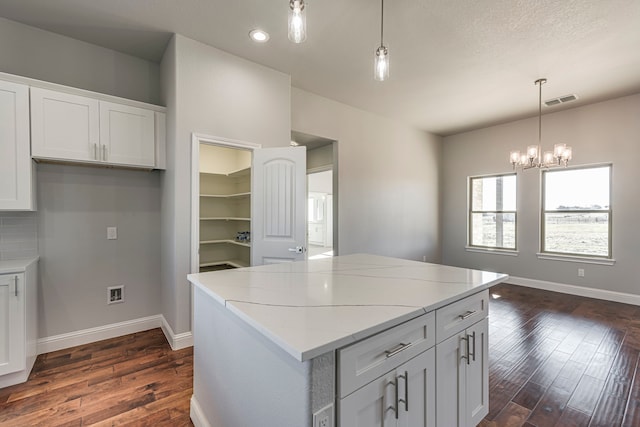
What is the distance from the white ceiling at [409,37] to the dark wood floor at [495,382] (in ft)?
9.52

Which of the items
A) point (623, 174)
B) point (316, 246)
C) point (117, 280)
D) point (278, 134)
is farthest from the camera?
point (316, 246)

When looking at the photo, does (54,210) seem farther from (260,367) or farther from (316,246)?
(316,246)

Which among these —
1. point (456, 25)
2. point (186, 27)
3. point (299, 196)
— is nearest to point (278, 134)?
point (299, 196)

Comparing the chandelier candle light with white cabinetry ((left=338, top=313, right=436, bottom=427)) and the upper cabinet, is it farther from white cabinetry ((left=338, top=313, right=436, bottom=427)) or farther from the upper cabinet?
the upper cabinet

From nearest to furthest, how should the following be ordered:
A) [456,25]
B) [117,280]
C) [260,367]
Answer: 1. [260,367]
2. [456,25]
3. [117,280]

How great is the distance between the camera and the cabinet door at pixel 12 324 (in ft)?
6.64

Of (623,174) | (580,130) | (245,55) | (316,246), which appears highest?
(245,55)

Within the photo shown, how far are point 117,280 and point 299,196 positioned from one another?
205 centimetres

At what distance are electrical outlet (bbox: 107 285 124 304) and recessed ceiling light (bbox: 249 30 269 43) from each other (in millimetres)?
2810

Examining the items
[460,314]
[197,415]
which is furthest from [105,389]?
[460,314]

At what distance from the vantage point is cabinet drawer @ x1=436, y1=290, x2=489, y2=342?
131 centimetres

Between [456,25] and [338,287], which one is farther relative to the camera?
[456,25]

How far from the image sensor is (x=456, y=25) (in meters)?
2.57

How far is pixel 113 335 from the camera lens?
2.92 meters
